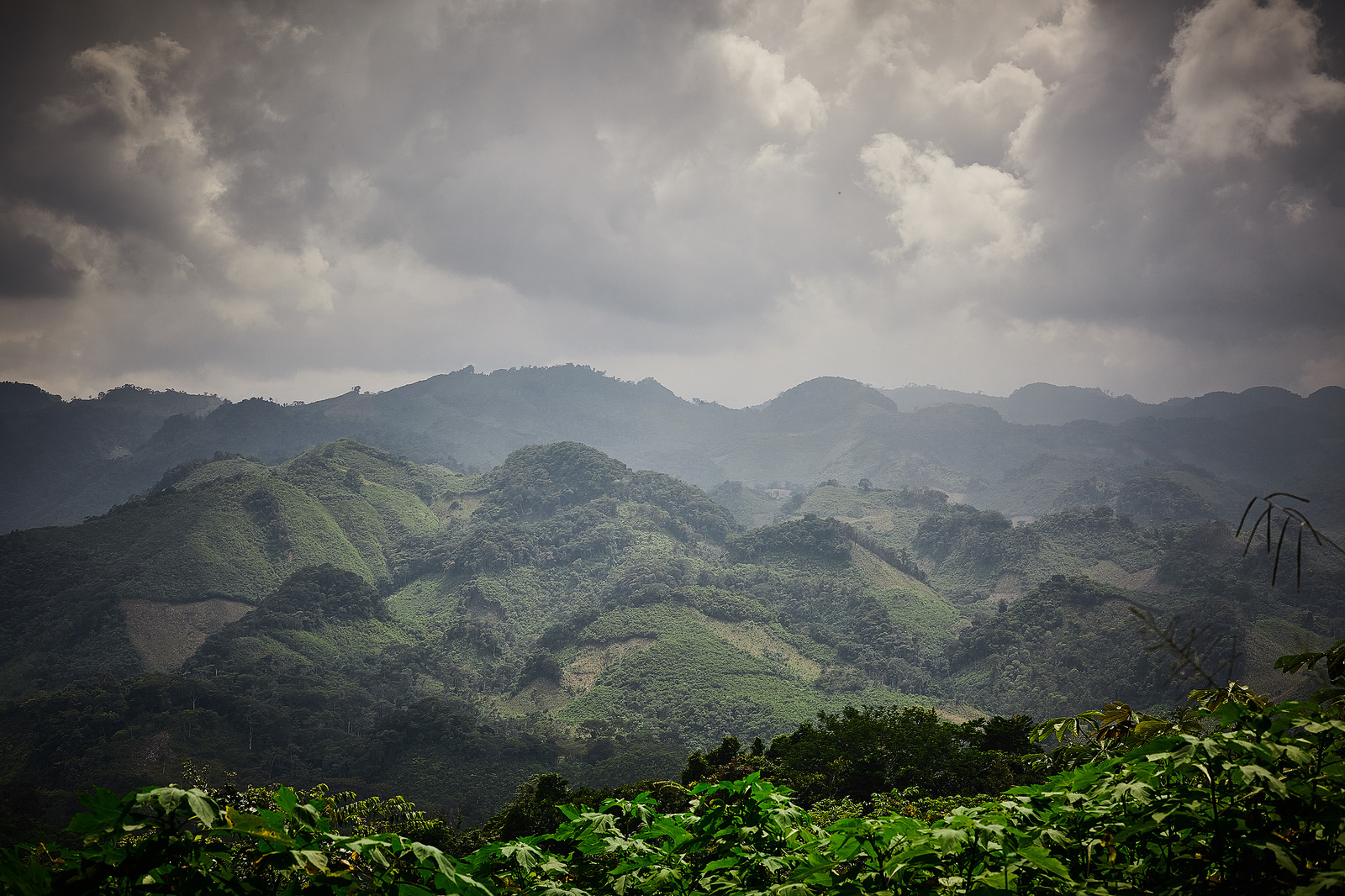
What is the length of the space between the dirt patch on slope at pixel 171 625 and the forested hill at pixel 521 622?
29 centimetres

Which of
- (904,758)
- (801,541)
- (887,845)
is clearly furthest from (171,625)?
(887,845)

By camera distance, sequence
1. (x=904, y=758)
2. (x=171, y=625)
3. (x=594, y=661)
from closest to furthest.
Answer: (x=904, y=758), (x=594, y=661), (x=171, y=625)

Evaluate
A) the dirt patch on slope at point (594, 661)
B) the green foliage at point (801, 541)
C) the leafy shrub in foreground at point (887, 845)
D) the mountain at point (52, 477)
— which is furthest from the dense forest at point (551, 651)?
the mountain at point (52, 477)

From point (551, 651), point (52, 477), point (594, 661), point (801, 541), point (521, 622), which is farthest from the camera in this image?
point (52, 477)

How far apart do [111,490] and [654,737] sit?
191265mm

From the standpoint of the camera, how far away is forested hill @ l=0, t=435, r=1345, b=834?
2000 inches

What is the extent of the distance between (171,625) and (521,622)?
41151 mm

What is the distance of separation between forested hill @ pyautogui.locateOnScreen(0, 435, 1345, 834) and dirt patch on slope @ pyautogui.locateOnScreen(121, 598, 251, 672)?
Result: 0.94 ft

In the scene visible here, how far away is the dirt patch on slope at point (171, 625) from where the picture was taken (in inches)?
2894

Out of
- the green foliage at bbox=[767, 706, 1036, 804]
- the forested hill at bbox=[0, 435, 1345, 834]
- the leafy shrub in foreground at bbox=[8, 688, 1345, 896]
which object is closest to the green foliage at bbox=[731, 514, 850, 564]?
the forested hill at bbox=[0, 435, 1345, 834]

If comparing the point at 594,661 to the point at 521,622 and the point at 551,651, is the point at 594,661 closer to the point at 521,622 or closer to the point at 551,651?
the point at 551,651

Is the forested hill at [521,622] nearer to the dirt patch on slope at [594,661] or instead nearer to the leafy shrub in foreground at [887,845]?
the dirt patch on slope at [594,661]

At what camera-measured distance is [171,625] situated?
7781cm

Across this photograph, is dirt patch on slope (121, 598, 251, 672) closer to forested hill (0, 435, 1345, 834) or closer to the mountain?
forested hill (0, 435, 1345, 834)
